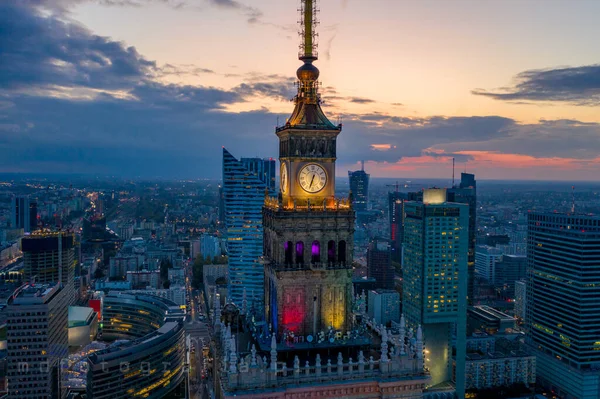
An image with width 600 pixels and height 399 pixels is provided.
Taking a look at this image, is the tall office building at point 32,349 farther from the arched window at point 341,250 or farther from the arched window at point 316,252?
the arched window at point 341,250

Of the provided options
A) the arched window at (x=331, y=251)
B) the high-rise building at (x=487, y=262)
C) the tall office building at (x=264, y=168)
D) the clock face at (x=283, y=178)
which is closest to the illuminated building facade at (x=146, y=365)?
the tall office building at (x=264, y=168)

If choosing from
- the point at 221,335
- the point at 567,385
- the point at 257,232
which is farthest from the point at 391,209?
the point at 221,335

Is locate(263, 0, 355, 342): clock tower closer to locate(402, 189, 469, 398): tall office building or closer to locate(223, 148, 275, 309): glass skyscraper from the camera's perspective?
locate(402, 189, 469, 398): tall office building

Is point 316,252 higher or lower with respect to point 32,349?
higher

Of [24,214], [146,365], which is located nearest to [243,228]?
[146,365]

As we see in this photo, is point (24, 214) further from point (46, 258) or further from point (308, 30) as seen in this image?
point (308, 30)
